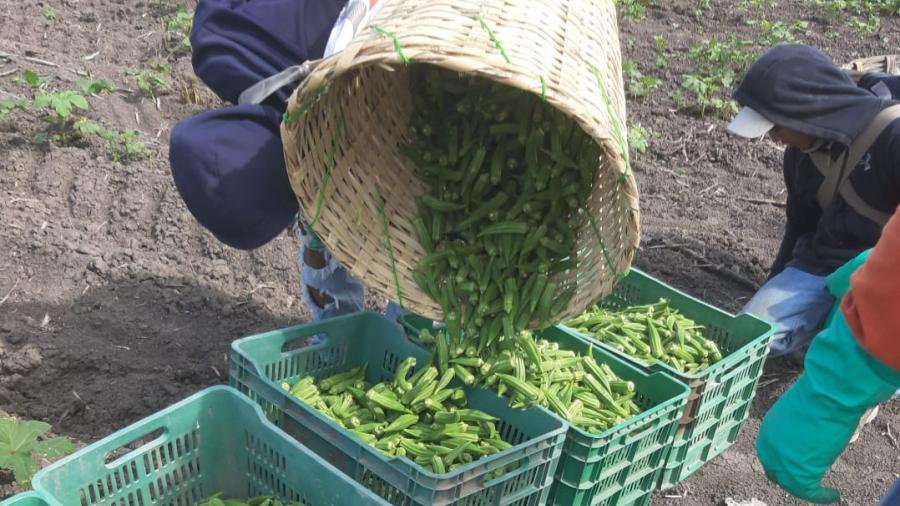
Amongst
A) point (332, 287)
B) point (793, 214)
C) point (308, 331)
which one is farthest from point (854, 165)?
point (308, 331)

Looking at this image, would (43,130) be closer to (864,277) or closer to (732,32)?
(864,277)

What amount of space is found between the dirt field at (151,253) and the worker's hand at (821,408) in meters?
1.52

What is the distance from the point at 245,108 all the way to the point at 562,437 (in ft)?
5.15

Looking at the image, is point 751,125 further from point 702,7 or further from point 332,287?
point 702,7

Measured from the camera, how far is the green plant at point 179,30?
6977mm

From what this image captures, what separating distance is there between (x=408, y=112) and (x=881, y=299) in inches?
80.5

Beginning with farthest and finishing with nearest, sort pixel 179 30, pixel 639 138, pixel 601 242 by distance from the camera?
pixel 179 30
pixel 639 138
pixel 601 242

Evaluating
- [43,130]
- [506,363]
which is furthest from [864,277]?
[43,130]

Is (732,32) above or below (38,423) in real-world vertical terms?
above

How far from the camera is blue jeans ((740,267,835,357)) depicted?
4.52m

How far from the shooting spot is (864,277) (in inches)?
78.0

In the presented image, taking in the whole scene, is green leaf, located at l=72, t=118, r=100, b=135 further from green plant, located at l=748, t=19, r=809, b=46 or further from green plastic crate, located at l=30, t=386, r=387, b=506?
green plant, located at l=748, t=19, r=809, b=46

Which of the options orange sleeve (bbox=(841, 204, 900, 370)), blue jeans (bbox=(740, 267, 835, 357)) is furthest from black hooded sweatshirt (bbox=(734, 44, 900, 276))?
orange sleeve (bbox=(841, 204, 900, 370))

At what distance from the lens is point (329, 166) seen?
3273mm
